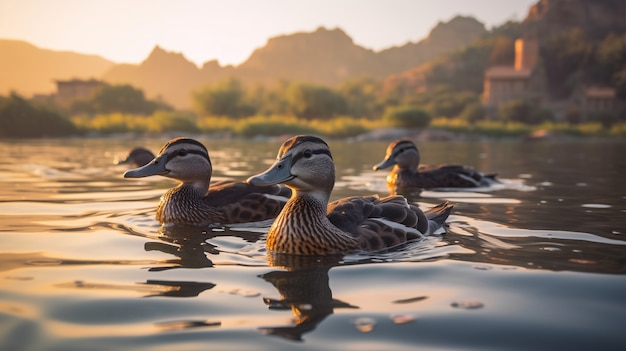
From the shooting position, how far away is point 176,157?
7055mm

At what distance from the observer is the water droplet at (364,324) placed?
3.20 meters

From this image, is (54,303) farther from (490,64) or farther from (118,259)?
(490,64)

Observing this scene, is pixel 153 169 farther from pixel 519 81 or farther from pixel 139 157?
pixel 519 81

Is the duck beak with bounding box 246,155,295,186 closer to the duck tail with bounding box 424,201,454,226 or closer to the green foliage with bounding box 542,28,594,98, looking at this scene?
the duck tail with bounding box 424,201,454,226

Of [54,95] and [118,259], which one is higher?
[54,95]

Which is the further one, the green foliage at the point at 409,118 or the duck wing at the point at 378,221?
the green foliage at the point at 409,118

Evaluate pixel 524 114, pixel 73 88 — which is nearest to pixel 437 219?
pixel 524 114

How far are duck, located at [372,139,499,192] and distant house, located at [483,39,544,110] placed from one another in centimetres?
6334

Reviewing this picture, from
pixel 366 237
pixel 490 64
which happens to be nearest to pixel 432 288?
pixel 366 237

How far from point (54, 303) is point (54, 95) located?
9978cm

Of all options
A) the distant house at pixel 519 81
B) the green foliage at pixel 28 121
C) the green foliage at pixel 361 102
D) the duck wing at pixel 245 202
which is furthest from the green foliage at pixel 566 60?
the duck wing at pixel 245 202

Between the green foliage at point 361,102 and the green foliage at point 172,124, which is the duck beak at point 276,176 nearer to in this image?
the green foliage at point 172,124

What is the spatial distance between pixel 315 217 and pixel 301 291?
119cm

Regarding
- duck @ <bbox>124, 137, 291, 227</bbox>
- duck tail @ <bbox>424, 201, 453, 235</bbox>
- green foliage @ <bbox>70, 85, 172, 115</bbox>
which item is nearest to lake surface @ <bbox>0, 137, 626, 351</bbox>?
duck tail @ <bbox>424, 201, 453, 235</bbox>
